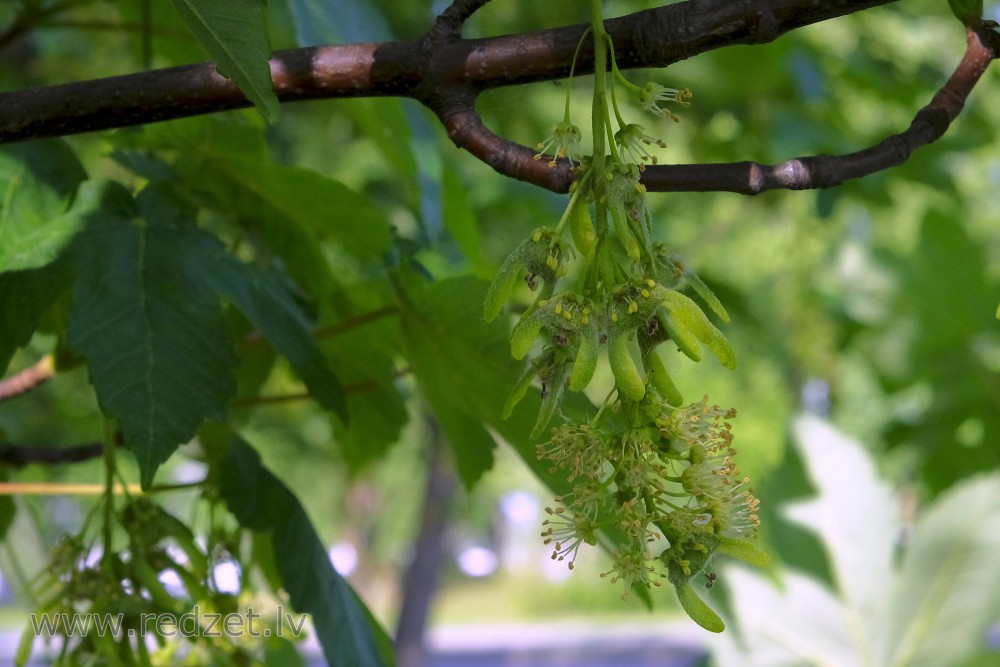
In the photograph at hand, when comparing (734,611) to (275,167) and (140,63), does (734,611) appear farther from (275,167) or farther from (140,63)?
(140,63)

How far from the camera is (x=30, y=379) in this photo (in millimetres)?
1028

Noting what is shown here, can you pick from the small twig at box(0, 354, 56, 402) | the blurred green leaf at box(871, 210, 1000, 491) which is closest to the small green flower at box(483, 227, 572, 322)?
the small twig at box(0, 354, 56, 402)

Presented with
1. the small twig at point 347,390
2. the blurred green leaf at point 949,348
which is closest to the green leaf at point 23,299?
the small twig at point 347,390

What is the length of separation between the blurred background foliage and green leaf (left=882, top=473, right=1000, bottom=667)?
0.14m

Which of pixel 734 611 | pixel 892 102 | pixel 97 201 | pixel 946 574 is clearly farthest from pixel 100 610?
pixel 892 102

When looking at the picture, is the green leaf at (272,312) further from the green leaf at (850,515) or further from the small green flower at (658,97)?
the green leaf at (850,515)

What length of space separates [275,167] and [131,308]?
0.22 meters

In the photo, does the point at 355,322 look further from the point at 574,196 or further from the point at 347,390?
the point at 574,196

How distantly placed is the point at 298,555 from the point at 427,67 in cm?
46

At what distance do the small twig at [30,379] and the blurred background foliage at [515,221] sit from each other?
0.07m

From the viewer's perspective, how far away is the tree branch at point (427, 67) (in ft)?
1.92

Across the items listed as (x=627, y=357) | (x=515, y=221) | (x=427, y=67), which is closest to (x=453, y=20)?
(x=427, y=67)

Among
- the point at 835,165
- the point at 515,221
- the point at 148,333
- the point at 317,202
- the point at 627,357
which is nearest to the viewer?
the point at 627,357

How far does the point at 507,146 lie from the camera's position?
0.61 m
